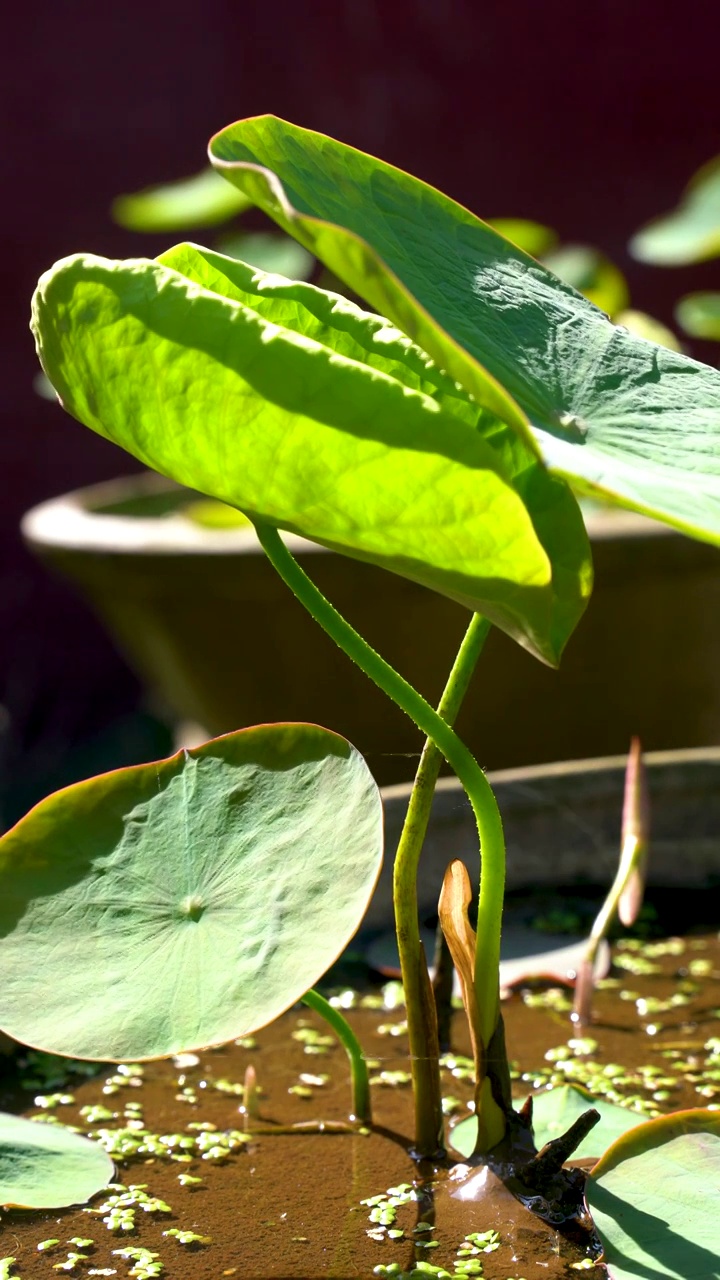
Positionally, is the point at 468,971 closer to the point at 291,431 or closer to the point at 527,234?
the point at 291,431

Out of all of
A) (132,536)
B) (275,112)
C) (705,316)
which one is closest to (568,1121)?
(132,536)

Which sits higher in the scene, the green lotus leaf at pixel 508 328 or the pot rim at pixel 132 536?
the green lotus leaf at pixel 508 328

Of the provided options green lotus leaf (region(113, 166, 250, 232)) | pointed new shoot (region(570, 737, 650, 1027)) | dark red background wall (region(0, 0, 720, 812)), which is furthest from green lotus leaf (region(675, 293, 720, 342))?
pointed new shoot (region(570, 737, 650, 1027))

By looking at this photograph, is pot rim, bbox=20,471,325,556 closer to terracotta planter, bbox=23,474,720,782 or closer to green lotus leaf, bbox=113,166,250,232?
terracotta planter, bbox=23,474,720,782

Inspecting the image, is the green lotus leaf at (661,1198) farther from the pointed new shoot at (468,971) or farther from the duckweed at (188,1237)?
the duckweed at (188,1237)

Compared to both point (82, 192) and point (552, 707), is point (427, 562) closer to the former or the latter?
point (552, 707)

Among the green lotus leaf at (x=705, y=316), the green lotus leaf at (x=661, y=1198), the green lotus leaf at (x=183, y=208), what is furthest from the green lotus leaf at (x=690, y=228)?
the green lotus leaf at (x=661, y=1198)

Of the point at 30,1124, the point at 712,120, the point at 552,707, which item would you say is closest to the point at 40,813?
the point at 30,1124
